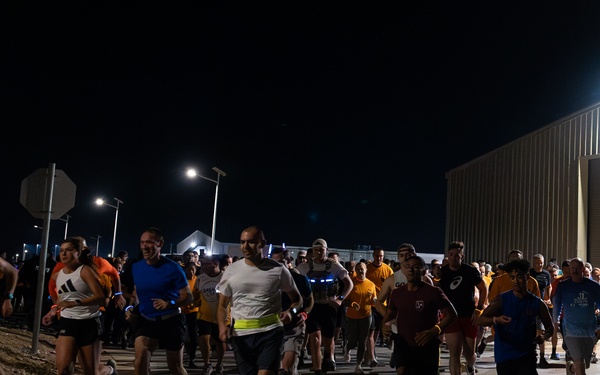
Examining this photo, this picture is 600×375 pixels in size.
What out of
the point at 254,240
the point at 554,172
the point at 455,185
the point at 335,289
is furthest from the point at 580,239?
the point at 254,240

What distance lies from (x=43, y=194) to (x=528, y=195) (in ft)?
67.3

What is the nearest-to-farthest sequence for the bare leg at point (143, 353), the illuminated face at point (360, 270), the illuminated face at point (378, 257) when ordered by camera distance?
1. the bare leg at point (143, 353)
2. the illuminated face at point (360, 270)
3. the illuminated face at point (378, 257)

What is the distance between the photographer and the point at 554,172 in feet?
88.3

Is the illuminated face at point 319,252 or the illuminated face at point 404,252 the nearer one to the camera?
the illuminated face at point 404,252

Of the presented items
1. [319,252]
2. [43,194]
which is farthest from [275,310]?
[43,194]

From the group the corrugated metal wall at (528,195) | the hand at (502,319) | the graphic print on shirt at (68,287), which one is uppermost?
the corrugated metal wall at (528,195)

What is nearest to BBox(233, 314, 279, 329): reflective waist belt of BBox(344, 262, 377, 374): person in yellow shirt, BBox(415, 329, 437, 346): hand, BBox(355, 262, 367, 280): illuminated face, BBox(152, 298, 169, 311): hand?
BBox(152, 298, 169, 311): hand

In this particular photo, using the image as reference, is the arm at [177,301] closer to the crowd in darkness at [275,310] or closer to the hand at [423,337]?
the crowd in darkness at [275,310]

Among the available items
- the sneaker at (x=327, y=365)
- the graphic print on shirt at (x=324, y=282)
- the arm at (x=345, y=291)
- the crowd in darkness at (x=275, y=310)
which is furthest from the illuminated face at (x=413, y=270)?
the sneaker at (x=327, y=365)

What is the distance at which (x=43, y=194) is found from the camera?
1257cm

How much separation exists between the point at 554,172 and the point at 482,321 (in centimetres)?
2081

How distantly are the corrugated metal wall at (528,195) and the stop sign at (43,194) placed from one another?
19.0 m

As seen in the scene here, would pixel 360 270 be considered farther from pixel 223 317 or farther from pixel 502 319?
pixel 223 317

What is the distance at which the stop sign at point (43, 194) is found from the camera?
12531 mm
